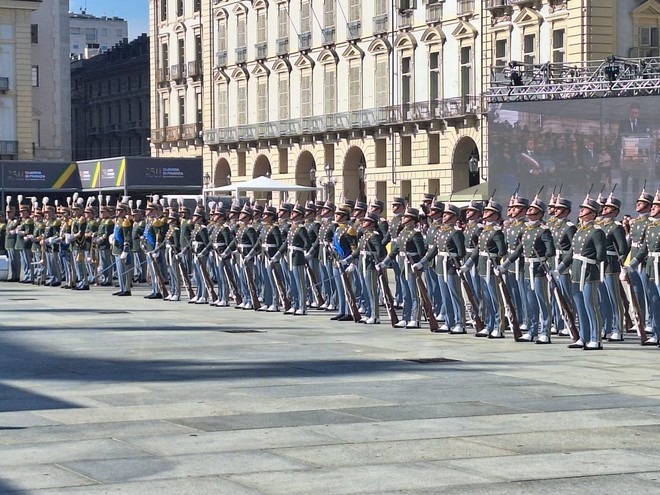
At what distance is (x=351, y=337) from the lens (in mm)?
19641

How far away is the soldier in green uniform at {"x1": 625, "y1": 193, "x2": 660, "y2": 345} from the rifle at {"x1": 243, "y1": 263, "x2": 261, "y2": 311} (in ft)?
26.2

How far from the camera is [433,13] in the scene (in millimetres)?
52562

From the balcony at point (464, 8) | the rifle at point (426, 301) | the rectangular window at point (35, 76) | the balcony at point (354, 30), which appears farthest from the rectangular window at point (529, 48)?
the rectangular window at point (35, 76)

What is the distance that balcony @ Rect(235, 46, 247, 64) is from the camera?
217 ft

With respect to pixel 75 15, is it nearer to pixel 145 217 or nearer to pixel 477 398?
pixel 145 217

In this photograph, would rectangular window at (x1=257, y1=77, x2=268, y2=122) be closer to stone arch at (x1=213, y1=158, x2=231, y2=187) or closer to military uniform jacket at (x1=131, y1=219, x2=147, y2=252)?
stone arch at (x1=213, y1=158, x2=231, y2=187)

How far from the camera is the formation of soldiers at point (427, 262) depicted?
1869cm

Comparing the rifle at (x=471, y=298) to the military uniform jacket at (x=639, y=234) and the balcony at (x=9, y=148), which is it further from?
the balcony at (x=9, y=148)

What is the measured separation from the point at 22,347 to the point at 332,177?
41.9 m

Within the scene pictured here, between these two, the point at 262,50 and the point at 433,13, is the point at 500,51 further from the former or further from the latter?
the point at 262,50

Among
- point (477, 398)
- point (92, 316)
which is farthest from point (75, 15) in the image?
point (477, 398)

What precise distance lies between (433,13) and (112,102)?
4462 centimetres

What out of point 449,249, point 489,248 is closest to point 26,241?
point 449,249

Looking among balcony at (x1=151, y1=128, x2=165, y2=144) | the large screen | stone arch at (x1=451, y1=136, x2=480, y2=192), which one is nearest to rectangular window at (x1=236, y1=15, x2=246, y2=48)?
balcony at (x1=151, y1=128, x2=165, y2=144)
